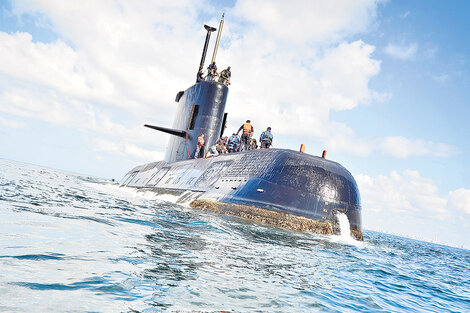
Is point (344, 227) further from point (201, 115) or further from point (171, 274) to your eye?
point (201, 115)

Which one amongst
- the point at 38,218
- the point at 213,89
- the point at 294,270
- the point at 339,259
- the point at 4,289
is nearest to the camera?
the point at 4,289

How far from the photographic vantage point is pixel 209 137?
18.0 meters

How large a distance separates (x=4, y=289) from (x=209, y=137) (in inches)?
626

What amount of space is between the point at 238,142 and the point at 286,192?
6361 mm

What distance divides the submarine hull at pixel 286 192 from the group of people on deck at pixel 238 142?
211cm

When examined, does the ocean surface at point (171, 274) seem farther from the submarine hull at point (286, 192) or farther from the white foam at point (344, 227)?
the white foam at point (344, 227)

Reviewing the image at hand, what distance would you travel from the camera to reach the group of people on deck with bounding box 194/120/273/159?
15.2 metres

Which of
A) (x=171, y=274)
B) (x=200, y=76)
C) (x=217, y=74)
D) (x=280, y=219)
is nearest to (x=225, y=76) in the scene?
(x=217, y=74)

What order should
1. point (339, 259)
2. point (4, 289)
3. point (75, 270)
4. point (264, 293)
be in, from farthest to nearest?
1. point (339, 259)
2. point (264, 293)
3. point (75, 270)
4. point (4, 289)

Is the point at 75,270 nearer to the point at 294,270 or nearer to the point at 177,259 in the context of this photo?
the point at 177,259

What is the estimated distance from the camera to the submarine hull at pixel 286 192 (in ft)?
33.4

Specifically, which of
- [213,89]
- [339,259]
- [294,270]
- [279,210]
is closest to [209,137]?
[213,89]

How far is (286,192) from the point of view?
10508 millimetres

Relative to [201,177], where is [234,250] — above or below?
below
